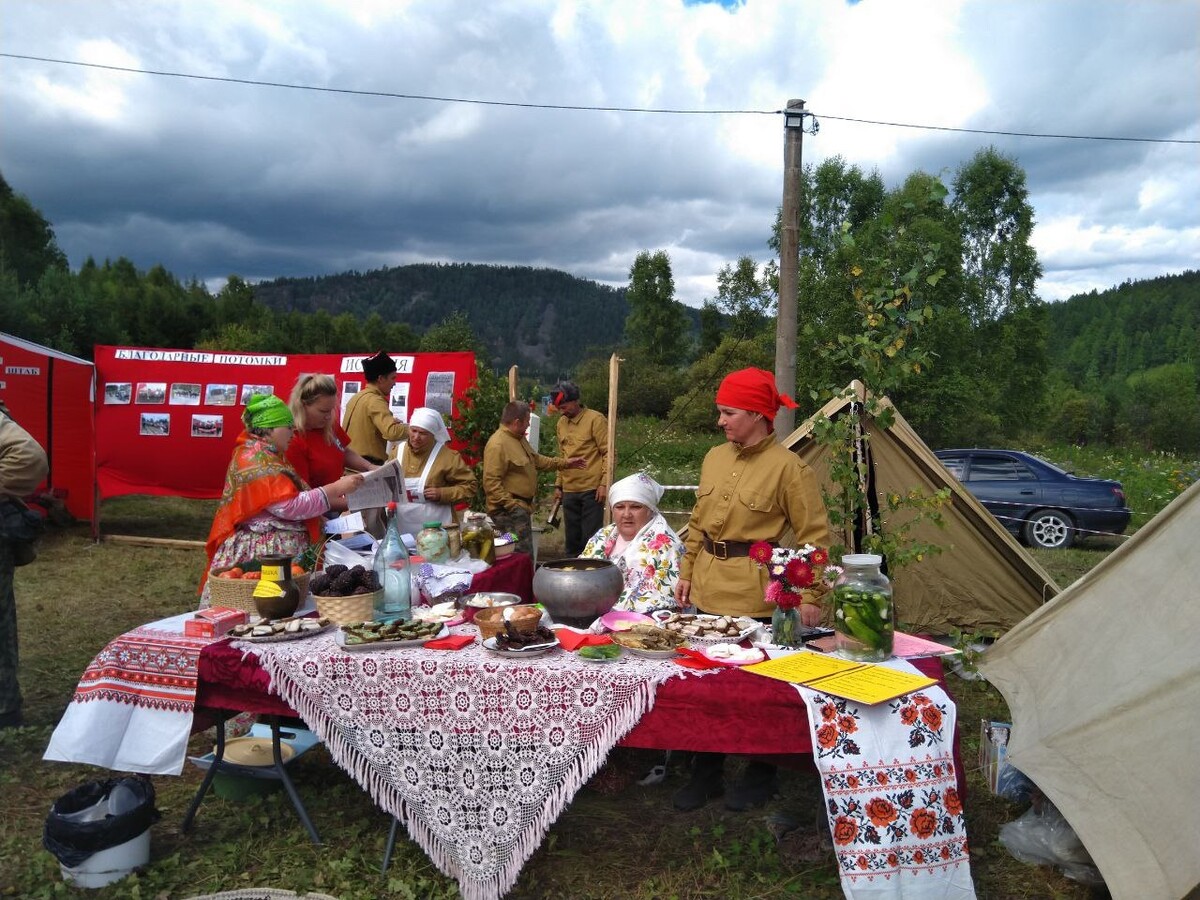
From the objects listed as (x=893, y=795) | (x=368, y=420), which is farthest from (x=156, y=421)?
(x=893, y=795)

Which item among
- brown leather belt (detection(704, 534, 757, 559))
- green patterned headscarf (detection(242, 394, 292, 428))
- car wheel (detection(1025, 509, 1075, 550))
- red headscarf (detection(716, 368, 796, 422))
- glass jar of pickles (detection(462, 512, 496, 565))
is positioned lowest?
car wheel (detection(1025, 509, 1075, 550))

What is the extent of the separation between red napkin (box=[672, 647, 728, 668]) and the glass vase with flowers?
288 mm

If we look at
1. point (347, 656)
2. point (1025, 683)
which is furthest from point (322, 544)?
point (1025, 683)

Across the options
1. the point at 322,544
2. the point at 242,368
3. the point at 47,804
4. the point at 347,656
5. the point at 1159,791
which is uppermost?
the point at 242,368

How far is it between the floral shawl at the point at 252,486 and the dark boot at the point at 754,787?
2.04 meters

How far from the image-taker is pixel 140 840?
281cm

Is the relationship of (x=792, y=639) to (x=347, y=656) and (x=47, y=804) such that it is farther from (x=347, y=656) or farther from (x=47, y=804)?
(x=47, y=804)

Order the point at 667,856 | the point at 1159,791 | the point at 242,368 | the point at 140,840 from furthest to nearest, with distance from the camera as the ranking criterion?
the point at 242,368 < the point at 667,856 < the point at 140,840 < the point at 1159,791

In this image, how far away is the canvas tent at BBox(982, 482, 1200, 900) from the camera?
7.23 ft

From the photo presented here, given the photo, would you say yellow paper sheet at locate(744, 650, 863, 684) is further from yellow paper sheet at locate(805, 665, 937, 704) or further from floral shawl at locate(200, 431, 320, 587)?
floral shawl at locate(200, 431, 320, 587)

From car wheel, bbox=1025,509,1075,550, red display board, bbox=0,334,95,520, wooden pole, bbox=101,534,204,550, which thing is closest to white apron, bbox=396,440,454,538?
wooden pole, bbox=101,534,204,550

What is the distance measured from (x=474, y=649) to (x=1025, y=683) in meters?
2.16

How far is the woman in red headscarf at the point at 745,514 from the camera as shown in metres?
3.14

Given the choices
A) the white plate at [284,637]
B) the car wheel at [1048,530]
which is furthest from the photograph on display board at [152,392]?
the car wheel at [1048,530]
